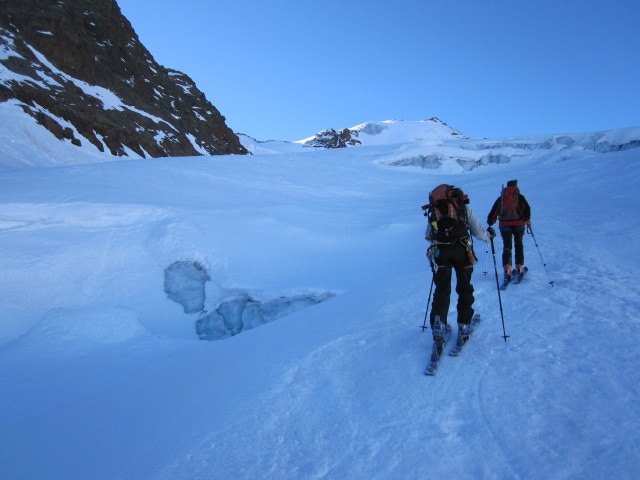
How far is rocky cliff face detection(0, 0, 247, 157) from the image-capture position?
3500 centimetres

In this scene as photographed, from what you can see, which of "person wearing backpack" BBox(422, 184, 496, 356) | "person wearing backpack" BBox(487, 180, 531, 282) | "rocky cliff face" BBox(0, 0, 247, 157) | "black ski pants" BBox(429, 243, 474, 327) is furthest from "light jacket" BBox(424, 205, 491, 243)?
"rocky cliff face" BBox(0, 0, 247, 157)

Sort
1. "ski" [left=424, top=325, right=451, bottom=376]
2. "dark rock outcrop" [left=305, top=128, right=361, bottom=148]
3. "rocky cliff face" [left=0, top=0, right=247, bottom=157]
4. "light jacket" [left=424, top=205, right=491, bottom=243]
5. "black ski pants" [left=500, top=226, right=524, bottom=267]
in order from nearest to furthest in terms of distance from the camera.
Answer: "ski" [left=424, top=325, right=451, bottom=376], "light jacket" [left=424, top=205, right=491, bottom=243], "black ski pants" [left=500, top=226, right=524, bottom=267], "rocky cliff face" [left=0, top=0, right=247, bottom=157], "dark rock outcrop" [left=305, top=128, right=361, bottom=148]

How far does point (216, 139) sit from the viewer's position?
69.1m

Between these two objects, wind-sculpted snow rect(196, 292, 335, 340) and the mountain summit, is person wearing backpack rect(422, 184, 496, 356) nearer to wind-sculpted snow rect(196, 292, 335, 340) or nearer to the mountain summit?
wind-sculpted snow rect(196, 292, 335, 340)

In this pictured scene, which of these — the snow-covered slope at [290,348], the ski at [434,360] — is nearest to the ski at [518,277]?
the snow-covered slope at [290,348]

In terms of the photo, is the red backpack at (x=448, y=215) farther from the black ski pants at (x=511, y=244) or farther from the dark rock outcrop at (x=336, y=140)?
the dark rock outcrop at (x=336, y=140)

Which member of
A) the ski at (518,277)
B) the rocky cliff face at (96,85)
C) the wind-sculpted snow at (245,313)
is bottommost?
the wind-sculpted snow at (245,313)

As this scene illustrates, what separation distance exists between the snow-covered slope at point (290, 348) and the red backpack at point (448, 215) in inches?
47.5

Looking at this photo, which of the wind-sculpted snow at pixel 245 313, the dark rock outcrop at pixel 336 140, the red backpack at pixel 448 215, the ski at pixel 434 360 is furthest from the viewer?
the dark rock outcrop at pixel 336 140

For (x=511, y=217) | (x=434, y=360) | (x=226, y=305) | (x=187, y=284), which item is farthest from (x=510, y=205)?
(x=187, y=284)

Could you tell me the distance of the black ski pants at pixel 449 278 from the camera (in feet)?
13.0

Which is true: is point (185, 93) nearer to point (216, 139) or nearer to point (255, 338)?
point (216, 139)

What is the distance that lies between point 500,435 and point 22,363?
6.68m

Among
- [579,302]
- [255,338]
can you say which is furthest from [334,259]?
[579,302]
